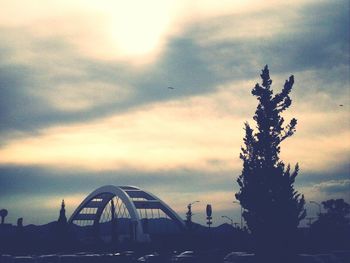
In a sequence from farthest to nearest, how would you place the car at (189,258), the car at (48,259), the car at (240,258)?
the car at (48,259), the car at (189,258), the car at (240,258)

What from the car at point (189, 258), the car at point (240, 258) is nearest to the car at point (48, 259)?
the car at point (189, 258)

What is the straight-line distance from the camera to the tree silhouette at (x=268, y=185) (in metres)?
32.2

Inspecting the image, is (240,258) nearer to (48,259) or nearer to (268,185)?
(268,185)

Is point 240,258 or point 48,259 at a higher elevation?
point 240,258

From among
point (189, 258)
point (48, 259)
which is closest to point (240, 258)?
point (189, 258)

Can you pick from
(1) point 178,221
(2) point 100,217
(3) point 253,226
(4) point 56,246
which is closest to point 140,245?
(4) point 56,246

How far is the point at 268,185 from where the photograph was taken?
→ 3309 cm

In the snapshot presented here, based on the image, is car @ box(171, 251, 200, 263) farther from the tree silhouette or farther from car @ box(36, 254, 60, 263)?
car @ box(36, 254, 60, 263)

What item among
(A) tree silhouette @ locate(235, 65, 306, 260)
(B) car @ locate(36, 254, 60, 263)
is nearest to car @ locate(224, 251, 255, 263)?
(A) tree silhouette @ locate(235, 65, 306, 260)

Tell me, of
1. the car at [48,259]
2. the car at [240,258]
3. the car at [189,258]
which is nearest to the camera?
the car at [240,258]

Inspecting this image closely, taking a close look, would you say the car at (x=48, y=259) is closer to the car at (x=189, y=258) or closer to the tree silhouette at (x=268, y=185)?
the car at (x=189, y=258)

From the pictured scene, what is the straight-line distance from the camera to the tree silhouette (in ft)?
105

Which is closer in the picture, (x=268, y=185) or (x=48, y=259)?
(x=268, y=185)

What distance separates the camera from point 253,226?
1302 inches
